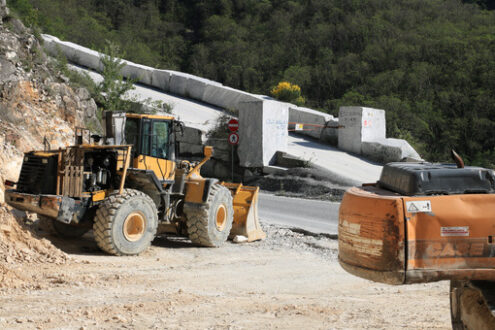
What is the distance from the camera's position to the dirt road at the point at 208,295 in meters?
6.38

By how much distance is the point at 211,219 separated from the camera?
11055mm

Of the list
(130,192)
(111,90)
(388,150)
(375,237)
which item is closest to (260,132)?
(388,150)

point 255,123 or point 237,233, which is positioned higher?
point 255,123

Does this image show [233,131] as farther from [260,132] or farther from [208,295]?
[208,295]

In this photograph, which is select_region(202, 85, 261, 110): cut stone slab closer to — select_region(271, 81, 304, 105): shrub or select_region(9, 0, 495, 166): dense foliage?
select_region(271, 81, 304, 105): shrub

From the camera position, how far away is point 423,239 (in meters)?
4.13

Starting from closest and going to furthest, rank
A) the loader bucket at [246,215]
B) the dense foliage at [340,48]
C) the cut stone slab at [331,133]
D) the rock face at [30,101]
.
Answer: the loader bucket at [246,215]
the rock face at [30,101]
the cut stone slab at [331,133]
the dense foliage at [340,48]

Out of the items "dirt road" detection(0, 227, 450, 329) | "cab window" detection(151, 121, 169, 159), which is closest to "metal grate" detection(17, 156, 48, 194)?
"dirt road" detection(0, 227, 450, 329)

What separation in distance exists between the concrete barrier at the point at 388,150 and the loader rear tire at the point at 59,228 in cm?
1337

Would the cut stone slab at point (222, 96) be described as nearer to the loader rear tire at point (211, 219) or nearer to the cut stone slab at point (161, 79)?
the cut stone slab at point (161, 79)

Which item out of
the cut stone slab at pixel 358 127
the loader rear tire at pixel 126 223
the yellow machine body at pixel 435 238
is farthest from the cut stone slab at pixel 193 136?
the yellow machine body at pixel 435 238

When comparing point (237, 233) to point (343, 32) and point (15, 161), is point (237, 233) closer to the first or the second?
point (15, 161)

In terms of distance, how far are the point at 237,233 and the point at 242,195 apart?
2.66 ft

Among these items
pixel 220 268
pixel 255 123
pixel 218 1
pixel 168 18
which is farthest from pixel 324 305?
pixel 168 18
